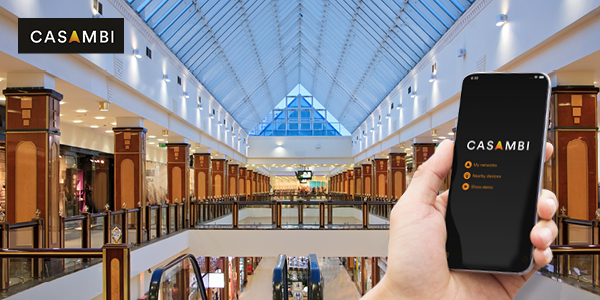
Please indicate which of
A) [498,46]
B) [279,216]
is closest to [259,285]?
[279,216]

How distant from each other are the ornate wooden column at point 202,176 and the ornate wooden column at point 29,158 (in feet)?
43.4

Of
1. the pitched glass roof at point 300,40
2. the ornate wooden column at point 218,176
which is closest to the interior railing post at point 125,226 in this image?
the pitched glass roof at point 300,40

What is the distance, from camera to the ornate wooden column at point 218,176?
24578mm

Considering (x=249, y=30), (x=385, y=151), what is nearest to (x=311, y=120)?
(x=385, y=151)

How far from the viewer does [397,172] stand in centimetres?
2005

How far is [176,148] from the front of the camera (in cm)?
1638

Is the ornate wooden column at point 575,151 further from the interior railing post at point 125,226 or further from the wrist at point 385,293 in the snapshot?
the interior railing post at point 125,226

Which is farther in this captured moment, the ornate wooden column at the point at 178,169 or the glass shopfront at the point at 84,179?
the ornate wooden column at the point at 178,169

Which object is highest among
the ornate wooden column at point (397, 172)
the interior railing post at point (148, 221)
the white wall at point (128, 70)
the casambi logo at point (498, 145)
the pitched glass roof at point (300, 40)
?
the pitched glass roof at point (300, 40)

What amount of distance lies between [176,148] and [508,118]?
1616cm

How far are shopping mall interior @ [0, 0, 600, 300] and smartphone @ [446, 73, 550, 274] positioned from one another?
6 centimetres

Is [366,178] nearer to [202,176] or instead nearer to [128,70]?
[202,176]

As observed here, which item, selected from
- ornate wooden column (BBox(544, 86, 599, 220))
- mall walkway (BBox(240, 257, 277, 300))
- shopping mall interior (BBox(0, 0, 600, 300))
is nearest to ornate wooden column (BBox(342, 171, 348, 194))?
shopping mall interior (BBox(0, 0, 600, 300))

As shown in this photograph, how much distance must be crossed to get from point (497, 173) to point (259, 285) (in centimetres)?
2394
